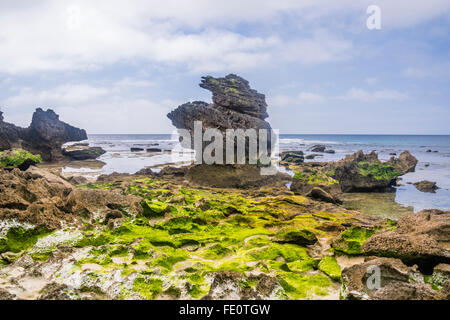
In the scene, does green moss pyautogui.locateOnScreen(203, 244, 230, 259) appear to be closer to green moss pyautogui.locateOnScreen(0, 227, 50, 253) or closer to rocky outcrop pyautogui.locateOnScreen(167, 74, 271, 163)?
green moss pyautogui.locateOnScreen(0, 227, 50, 253)

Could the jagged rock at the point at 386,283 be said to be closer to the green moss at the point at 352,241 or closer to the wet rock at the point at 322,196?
the green moss at the point at 352,241

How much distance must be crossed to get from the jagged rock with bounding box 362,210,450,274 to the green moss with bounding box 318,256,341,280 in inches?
30.0

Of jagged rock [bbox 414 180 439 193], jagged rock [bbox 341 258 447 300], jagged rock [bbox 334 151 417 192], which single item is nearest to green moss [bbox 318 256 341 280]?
jagged rock [bbox 341 258 447 300]

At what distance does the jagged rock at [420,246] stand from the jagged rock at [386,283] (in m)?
0.36

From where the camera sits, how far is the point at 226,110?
24031 millimetres

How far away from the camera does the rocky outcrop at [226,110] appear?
22.8 m

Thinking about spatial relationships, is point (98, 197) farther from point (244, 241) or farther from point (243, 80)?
point (243, 80)

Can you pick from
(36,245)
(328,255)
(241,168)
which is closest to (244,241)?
(328,255)

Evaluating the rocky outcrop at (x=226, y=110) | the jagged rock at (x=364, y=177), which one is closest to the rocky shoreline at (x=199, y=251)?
the jagged rock at (x=364, y=177)

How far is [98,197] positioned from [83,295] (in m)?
5.66

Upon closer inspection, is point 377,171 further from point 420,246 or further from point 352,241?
point 420,246

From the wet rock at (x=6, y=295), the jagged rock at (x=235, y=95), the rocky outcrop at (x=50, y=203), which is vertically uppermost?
the jagged rock at (x=235, y=95)

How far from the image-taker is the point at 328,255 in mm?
6941

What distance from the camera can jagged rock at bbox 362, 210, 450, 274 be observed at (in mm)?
5387
